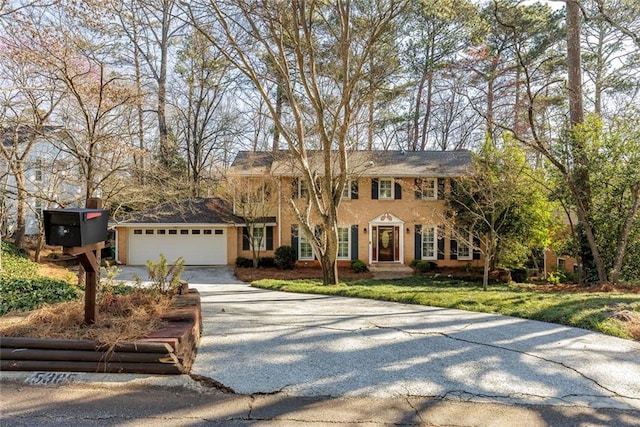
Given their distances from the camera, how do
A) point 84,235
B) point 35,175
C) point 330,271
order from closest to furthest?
point 84,235 < point 330,271 < point 35,175

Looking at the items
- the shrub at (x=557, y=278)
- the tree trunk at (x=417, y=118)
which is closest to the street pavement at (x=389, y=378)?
the shrub at (x=557, y=278)

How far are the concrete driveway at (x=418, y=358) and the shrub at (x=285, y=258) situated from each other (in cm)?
1015

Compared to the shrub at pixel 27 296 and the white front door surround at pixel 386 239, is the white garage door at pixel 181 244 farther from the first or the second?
→ the shrub at pixel 27 296

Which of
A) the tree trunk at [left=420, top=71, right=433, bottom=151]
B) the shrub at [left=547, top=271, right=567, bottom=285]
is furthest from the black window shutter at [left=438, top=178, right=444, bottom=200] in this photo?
the tree trunk at [left=420, top=71, right=433, bottom=151]

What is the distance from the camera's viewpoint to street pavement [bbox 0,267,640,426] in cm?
324

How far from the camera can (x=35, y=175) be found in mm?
19422

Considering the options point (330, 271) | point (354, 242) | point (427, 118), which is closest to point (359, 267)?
point (354, 242)

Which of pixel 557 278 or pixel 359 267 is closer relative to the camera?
pixel 557 278

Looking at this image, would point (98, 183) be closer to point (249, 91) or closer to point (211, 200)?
point (211, 200)

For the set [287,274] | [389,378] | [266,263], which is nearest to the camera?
[389,378]

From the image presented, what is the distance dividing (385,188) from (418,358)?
46.3 feet

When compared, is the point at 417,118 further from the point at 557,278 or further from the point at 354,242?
the point at 557,278

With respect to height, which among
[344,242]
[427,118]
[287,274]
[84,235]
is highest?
[427,118]

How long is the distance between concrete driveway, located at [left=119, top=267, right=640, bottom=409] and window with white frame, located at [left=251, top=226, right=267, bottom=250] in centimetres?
1103
